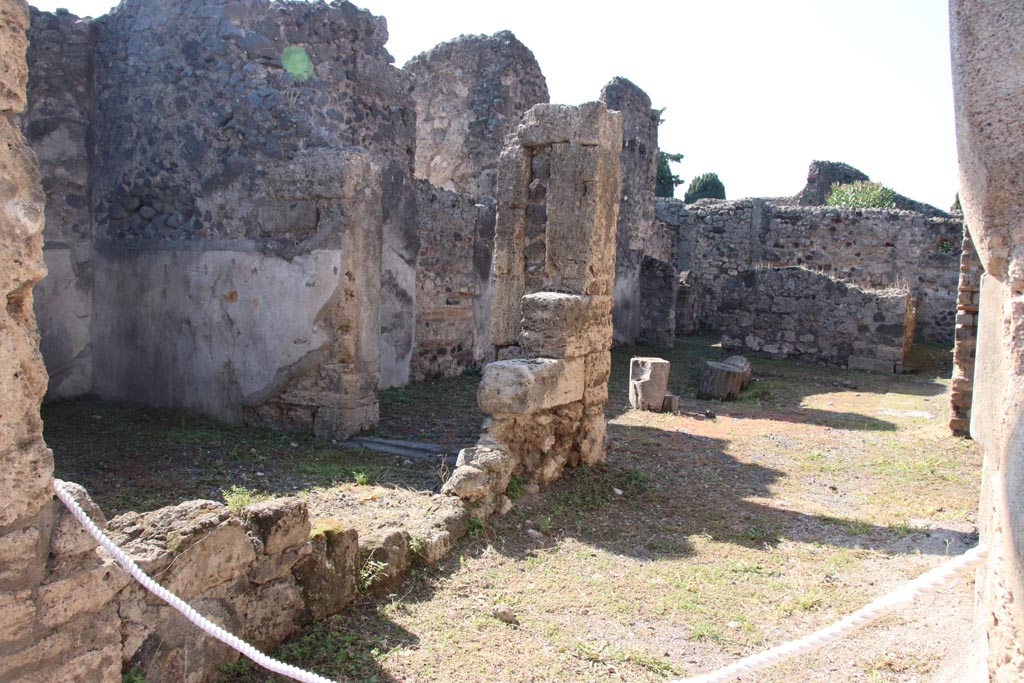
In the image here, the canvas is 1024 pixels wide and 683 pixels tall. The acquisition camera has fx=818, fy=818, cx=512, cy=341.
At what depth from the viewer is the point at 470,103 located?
1463 centimetres

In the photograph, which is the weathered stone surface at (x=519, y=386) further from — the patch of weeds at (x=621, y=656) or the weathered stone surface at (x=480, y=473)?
the patch of weeds at (x=621, y=656)

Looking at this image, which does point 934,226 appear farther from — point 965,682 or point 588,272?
point 965,682

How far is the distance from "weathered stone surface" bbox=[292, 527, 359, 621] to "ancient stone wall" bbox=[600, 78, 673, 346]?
497 inches

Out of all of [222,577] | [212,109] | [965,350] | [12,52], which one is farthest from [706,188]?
[12,52]

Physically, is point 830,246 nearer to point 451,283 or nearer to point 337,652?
point 451,283

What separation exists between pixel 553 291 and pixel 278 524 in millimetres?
3484

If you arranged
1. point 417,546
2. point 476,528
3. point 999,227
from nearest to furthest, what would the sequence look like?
point 999,227 < point 417,546 < point 476,528

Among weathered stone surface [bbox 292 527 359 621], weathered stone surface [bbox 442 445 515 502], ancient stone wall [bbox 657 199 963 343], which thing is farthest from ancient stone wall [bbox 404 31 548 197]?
weathered stone surface [bbox 292 527 359 621]

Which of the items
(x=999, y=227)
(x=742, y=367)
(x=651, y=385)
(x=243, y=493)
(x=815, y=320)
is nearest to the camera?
(x=999, y=227)

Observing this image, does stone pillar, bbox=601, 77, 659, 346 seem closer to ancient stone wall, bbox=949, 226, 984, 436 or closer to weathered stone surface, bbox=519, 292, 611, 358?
ancient stone wall, bbox=949, 226, 984, 436

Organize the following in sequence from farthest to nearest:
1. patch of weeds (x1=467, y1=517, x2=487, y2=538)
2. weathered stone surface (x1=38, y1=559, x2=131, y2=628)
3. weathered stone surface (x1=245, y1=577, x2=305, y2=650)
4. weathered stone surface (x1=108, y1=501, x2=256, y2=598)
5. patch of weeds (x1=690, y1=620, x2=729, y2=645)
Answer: patch of weeds (x1=467, y1=517, x2=487, y2=538)
patch of weeds (x1=690, y1=620, x2=729, y2=645)
weathered stone surface (x1=245, y1=577, x2=305, y2=650)
weathered stone surface (x1=108, y1=501, x2=256, y2=598)
weathered stone surface (x1=38, y1=559, x2=131, y2=628)

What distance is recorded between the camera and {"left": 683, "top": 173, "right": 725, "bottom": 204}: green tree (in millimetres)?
34375

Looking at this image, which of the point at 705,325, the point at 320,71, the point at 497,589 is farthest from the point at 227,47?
the point at 705,325

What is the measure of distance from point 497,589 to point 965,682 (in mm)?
2445
